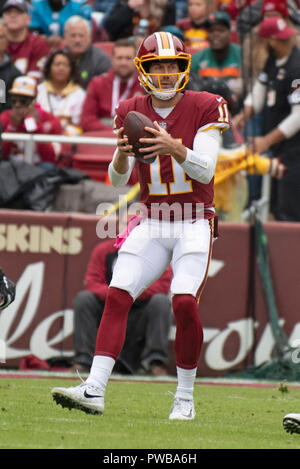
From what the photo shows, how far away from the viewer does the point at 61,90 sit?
370 inches

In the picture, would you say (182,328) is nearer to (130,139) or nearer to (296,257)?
(130,139)

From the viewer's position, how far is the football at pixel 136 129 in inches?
182

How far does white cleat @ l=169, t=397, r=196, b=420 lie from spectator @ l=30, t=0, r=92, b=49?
6426 mm

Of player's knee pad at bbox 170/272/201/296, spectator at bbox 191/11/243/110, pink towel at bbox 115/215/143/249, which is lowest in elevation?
player's knee pad at bbox 170/272/201/296

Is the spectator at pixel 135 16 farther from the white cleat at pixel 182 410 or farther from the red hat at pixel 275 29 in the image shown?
the white cleat at pixel 182 410

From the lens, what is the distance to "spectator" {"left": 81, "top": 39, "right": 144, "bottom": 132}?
29.8 ft

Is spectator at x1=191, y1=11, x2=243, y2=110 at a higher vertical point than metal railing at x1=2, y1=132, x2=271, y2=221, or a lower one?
higher

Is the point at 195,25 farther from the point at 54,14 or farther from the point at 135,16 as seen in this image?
the point at 54,14

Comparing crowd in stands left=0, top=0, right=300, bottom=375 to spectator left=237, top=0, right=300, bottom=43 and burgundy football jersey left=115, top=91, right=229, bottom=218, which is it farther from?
burgundy football jersey left=115, top=91, right=229, bottom=218

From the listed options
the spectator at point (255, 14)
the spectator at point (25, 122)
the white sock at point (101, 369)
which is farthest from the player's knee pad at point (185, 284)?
the spectator at point (255, 14)

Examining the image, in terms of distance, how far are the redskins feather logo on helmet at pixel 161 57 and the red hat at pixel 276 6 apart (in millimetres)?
4075

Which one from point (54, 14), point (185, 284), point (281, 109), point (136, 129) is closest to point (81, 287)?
point (281, 109)

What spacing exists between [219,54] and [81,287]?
9.22 feet

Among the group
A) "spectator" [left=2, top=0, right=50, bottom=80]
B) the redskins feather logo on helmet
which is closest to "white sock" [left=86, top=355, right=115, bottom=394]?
the redskins feather logo on helmet
